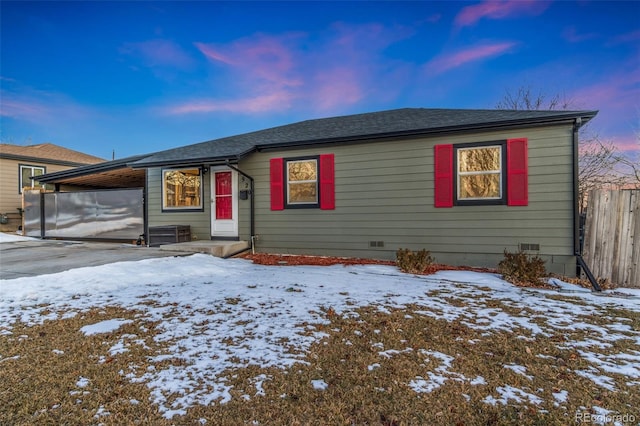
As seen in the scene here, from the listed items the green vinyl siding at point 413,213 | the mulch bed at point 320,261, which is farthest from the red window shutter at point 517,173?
the mulch bed at point 320,261

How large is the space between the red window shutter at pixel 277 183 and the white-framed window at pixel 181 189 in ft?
7.92

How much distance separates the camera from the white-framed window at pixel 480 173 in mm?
6066

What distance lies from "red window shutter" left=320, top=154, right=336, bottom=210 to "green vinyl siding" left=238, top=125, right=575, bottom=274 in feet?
0.36

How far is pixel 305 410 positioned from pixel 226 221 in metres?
7.10

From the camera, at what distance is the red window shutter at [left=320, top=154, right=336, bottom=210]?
7316mm

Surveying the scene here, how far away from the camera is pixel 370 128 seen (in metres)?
7.29

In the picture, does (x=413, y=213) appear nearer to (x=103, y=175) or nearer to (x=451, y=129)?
(x=451, y=129)

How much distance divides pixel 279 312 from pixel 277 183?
4913 millimetres

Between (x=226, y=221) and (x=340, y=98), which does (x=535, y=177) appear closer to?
(x=226, y=221)

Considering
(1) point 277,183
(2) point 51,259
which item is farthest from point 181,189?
(2) point 51,259

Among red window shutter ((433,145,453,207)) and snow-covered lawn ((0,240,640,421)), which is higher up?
red window shutter ((433,145,453,207))

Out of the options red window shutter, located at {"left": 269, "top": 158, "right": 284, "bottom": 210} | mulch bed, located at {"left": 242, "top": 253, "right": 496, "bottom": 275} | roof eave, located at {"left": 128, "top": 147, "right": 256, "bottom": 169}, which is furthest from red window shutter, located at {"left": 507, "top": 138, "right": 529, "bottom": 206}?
roof eave, located at {"left": 128, "top": 147, "right": 256, "bottom": 169}

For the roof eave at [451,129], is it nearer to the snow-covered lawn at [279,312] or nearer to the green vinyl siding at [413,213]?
the green vinyl siding at [413,213]

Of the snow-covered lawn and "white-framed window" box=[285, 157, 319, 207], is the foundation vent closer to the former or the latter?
the snow-covered lawn
